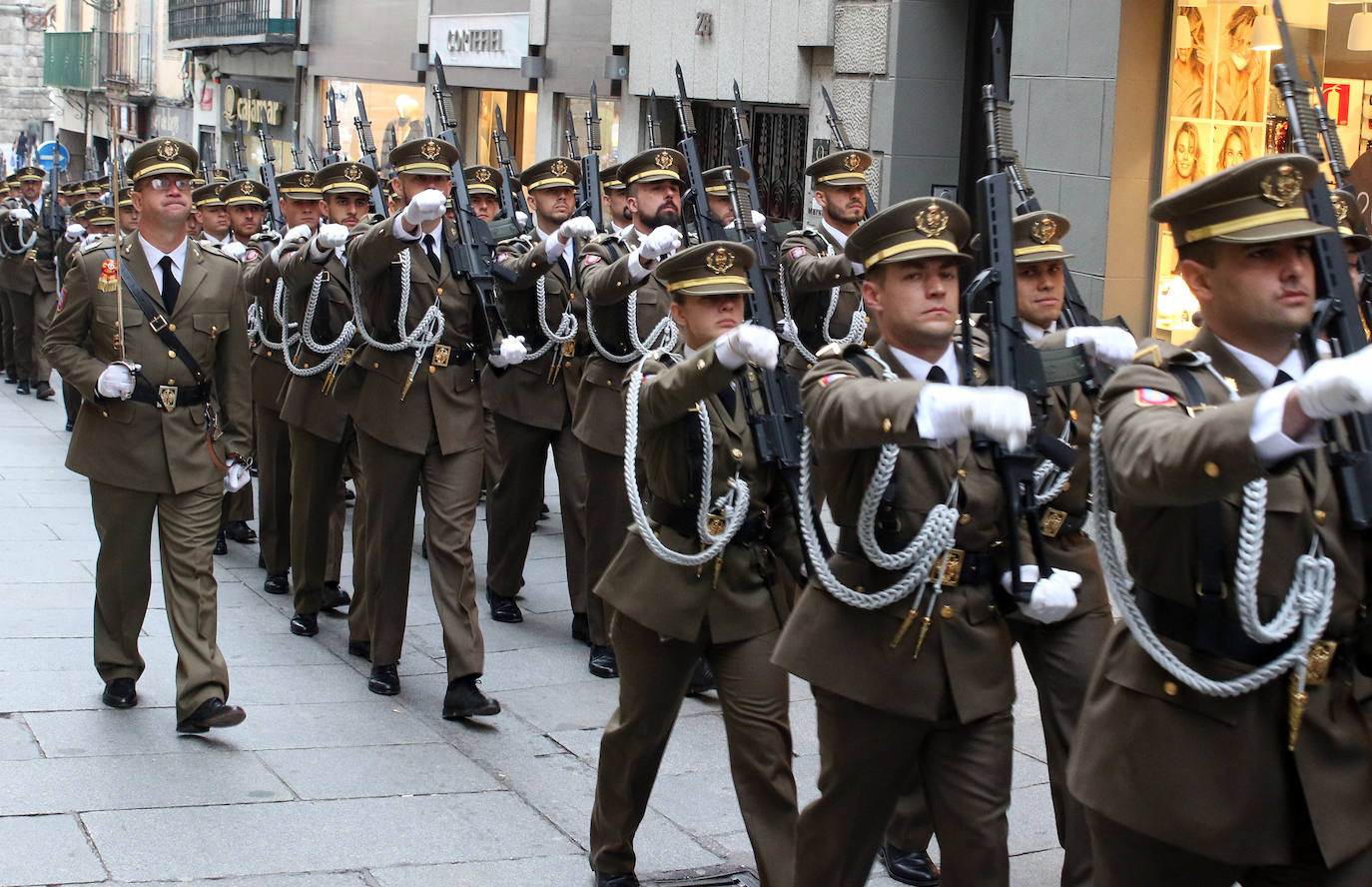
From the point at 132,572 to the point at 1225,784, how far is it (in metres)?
4.49

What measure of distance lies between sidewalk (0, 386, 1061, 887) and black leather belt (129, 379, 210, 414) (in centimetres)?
119

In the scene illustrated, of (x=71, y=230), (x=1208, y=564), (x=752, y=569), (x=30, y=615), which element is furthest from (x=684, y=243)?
(x=71, y=230)

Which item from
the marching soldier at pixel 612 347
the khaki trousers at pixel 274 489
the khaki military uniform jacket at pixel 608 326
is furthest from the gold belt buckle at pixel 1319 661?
the khaki trousers at pixel 274 489

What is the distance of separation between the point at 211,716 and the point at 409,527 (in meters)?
1.22

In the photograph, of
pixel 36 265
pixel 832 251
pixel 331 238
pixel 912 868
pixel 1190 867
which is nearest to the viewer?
pixel 1190 867

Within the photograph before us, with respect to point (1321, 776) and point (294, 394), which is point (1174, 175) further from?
point (1321, 776)

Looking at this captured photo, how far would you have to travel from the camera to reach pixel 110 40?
39.3 metres

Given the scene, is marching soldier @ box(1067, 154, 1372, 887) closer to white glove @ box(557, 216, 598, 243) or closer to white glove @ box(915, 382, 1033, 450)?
white glove @ box(915, 382, 1033, 450)

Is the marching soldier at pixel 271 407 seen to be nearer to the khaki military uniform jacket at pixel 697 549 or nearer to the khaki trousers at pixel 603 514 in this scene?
the khaki trousers at pixel 603 514

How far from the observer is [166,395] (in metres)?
6.34

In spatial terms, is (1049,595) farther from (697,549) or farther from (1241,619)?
(697,549)

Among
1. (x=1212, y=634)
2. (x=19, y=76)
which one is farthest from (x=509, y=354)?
(x=19, y=76)

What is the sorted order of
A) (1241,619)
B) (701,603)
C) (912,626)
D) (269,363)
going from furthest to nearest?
(269,363) → (701,603) → (912,626) → (1241,619)

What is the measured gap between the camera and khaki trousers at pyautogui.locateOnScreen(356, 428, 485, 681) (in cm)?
672
